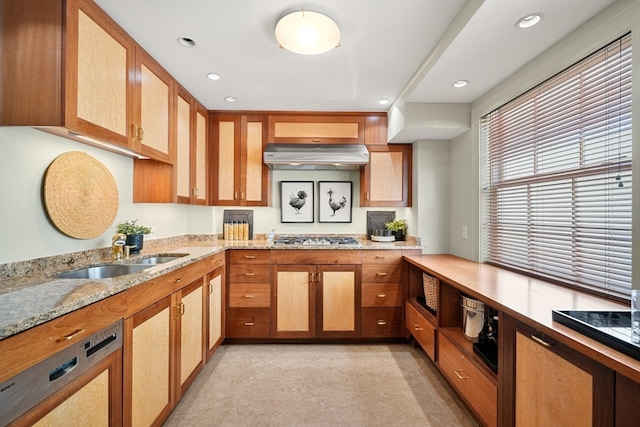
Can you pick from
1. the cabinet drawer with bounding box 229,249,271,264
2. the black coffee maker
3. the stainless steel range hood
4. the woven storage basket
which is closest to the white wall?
the woven storage basket

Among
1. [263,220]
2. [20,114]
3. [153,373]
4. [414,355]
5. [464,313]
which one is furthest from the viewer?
[263,220]

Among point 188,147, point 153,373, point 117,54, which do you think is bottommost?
point 153,373

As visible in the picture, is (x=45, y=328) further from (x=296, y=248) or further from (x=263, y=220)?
(x=263, y=220)

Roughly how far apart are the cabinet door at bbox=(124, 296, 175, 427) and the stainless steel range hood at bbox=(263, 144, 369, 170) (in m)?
1.69

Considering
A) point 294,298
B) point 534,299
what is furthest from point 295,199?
point 534,299

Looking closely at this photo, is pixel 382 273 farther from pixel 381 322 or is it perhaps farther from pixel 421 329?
pixel 421 329

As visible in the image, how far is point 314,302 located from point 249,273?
2.33 ft

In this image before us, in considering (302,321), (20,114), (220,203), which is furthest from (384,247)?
(20,114)

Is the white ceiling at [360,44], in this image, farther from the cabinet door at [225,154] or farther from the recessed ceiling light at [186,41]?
the cabinet door at [225,154]

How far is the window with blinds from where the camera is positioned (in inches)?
Result: 54.2

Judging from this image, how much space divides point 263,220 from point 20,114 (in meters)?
2.31

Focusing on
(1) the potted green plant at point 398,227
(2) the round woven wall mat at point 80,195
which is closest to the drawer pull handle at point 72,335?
(2) the round woven wall mat at point 80,195

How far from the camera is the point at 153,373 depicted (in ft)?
5.12

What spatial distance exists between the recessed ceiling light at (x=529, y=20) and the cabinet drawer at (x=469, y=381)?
193 cm
